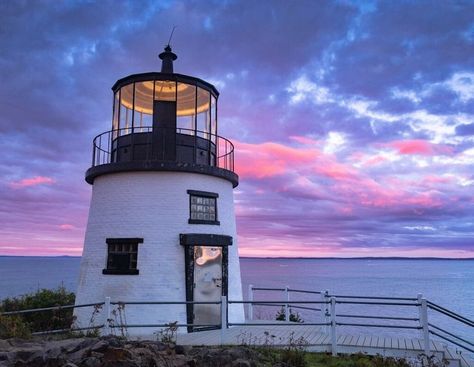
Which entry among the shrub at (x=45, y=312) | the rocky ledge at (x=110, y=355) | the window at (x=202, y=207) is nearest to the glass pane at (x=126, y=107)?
the window at (x=202, y=207)

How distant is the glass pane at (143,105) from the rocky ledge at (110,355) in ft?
24.6

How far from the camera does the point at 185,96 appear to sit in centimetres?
1419

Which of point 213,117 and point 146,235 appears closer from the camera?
point 146,235

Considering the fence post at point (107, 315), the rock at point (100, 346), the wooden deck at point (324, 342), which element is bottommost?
the wooden deck at point (324, 342)

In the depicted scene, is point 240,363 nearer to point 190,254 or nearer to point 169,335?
point 169,335

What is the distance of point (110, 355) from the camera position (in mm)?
6602

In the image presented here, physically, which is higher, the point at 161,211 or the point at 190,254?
the point at 161,211

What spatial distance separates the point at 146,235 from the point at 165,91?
4155mm

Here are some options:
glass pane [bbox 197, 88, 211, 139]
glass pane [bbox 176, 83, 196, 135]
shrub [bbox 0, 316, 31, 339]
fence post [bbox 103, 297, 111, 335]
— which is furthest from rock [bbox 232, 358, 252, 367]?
glass pane [bbox 197, 88, 211, 139]

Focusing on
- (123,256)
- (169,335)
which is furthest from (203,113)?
(169,335)

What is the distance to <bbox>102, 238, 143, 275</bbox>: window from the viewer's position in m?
12.6

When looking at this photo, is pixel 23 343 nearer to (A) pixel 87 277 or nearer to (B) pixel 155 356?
(B) pixel 155 356

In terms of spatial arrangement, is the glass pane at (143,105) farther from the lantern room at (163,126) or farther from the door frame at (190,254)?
the door frame at (190,254)

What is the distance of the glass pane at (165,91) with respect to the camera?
45.0ft
